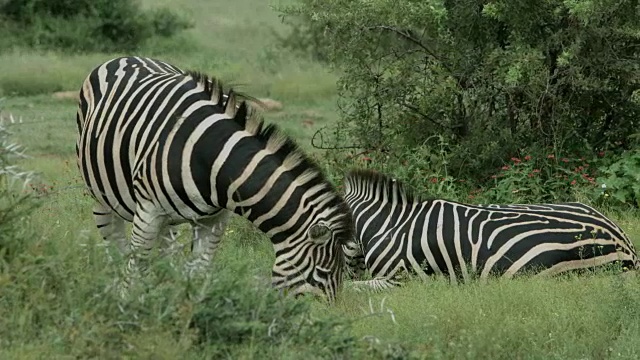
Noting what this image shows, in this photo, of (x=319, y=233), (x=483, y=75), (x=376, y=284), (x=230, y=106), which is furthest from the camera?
(x=483, y=75)

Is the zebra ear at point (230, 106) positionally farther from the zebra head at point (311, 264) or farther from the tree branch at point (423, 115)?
the tree branch at point (423, 115)

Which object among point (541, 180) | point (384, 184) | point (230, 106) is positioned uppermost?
point (230, 106)

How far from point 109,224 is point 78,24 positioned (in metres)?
17.7

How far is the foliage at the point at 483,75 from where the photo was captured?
10.0m

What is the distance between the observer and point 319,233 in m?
6.14

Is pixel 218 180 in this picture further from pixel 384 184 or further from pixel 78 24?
pixel 78 24

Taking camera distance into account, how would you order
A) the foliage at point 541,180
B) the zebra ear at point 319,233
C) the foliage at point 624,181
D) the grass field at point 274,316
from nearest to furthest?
the grass field at point 274,316, the zebra ear at point 319,233, the foliage at point 624,181, the foliage at point 541,180

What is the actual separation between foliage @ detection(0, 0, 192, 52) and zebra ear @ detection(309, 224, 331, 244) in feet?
62.7

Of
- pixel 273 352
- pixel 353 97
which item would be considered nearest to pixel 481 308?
pixel 273 352

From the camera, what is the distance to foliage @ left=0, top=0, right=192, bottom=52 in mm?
24328

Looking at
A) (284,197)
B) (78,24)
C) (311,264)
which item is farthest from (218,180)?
(78,24)

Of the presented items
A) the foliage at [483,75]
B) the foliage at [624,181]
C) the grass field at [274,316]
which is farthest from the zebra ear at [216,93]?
the foliage at [624,181]

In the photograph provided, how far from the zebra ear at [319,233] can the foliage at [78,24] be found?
19.1 m

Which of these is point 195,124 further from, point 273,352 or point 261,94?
point 261,94
